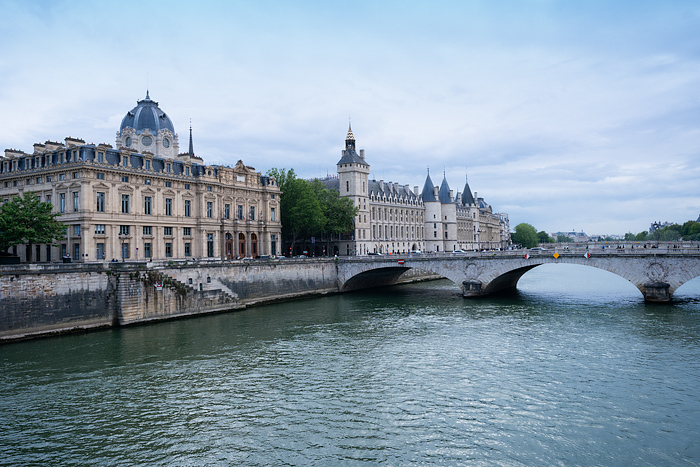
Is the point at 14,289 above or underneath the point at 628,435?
above

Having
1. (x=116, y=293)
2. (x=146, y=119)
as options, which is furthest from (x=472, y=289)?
(x=146, y=119)

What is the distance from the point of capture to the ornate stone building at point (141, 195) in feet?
183

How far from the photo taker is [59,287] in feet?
135

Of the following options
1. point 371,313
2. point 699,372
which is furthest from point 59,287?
point 699,372

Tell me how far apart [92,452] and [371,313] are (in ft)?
112

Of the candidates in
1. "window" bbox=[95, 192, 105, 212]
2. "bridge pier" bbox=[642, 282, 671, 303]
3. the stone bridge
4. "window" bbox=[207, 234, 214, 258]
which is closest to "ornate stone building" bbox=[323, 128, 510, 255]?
the stone bridge

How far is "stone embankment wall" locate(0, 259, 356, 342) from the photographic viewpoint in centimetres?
3891

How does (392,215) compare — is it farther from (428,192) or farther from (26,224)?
(26,224)

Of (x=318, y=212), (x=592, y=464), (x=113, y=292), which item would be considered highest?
(x=318, y=212)

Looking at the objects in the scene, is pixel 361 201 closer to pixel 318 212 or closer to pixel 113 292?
pixel 318 212

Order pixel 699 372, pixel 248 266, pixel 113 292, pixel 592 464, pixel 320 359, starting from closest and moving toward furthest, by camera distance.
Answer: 1. pixel 592 464
2. pixel 699 372
3. pixel 320 359
4. pixel 113 292
5. pixel 248 266

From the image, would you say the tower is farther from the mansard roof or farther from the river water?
the river water

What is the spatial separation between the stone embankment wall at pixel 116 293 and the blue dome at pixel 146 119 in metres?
28.8

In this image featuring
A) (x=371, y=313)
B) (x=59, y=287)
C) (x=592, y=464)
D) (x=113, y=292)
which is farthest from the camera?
(x=371, y=313)
